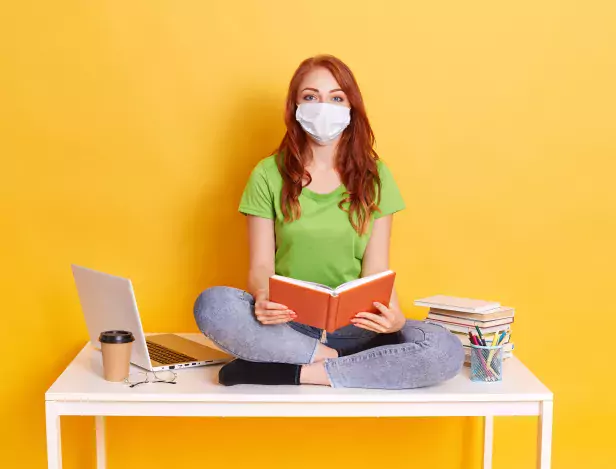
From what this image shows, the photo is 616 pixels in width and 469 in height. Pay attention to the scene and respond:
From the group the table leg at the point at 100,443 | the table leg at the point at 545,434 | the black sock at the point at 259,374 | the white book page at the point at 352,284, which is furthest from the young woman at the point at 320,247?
the table leg at the point at 100,443

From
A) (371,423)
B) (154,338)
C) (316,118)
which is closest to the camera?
(316,118)

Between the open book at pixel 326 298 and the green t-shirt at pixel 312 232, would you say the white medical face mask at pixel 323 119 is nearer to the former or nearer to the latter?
the green t-shirt at pixel 312 232

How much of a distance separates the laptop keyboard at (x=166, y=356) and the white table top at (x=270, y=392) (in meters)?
0.13

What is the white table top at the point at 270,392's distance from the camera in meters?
1.78

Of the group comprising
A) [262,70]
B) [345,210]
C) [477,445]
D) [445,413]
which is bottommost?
[477,445]

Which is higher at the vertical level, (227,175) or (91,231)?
(227,175)

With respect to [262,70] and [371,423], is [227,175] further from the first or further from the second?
[371,423]

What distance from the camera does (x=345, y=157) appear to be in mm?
2156

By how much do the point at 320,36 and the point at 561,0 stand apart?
0.74m

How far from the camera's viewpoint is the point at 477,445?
2514mm

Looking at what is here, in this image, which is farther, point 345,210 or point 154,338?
point 154,338

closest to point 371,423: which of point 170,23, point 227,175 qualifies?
point 227,175

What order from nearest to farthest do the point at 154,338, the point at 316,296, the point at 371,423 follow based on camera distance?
the point at 316,296, the point at 154,338, the point at 371,423

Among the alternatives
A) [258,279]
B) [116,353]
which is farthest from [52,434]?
[258,279]
